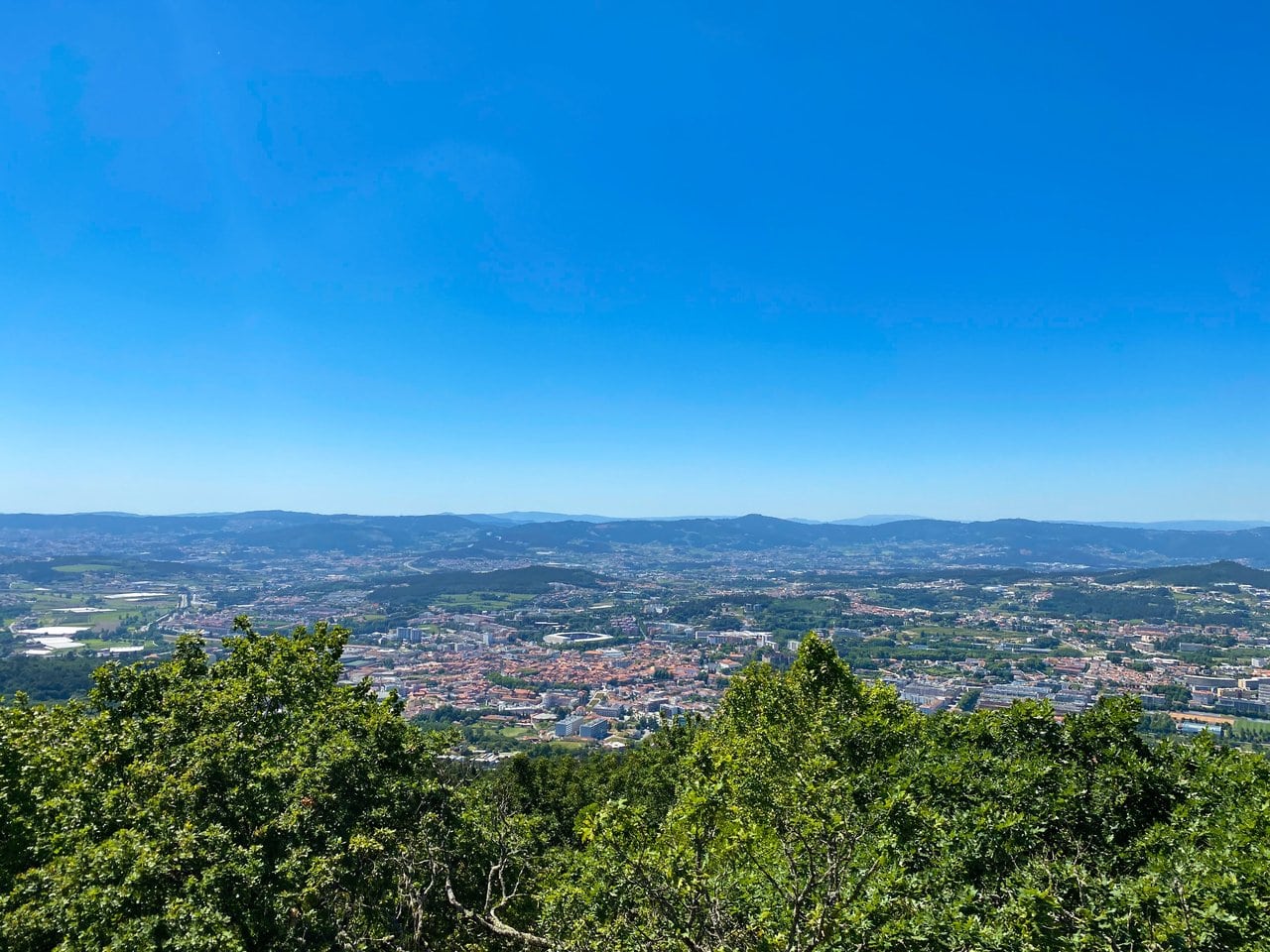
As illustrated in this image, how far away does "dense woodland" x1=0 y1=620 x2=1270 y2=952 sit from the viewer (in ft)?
23.4

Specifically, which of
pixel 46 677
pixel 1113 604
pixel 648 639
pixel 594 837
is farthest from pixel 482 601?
pixel 594 837

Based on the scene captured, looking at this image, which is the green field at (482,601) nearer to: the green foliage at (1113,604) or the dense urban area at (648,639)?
the dense urban area at (648,639)

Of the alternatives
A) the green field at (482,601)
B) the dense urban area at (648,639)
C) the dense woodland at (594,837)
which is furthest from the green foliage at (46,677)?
the green field at (482,601)

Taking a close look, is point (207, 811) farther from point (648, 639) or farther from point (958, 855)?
point (648, 639)

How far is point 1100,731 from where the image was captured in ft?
40.2

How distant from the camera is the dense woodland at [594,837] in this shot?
7.13 metres

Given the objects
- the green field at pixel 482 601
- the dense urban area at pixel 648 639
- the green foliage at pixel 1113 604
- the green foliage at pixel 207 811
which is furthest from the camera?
the green field at pixel 482 601

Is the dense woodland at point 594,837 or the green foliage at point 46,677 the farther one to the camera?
the green foliage at point 46,677

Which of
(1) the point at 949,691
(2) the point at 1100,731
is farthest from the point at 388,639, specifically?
(2) the point at 1100,731

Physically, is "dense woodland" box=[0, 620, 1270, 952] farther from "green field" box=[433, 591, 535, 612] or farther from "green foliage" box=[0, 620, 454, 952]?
"green field" box=[433, 591, 535, 612]

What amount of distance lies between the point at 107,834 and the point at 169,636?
428 feet

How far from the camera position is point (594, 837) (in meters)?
7.43

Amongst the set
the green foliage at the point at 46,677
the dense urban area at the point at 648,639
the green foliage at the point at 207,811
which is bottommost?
the dense urban area at the point at 648,639

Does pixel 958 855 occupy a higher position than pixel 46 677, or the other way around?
pixel 958 855
